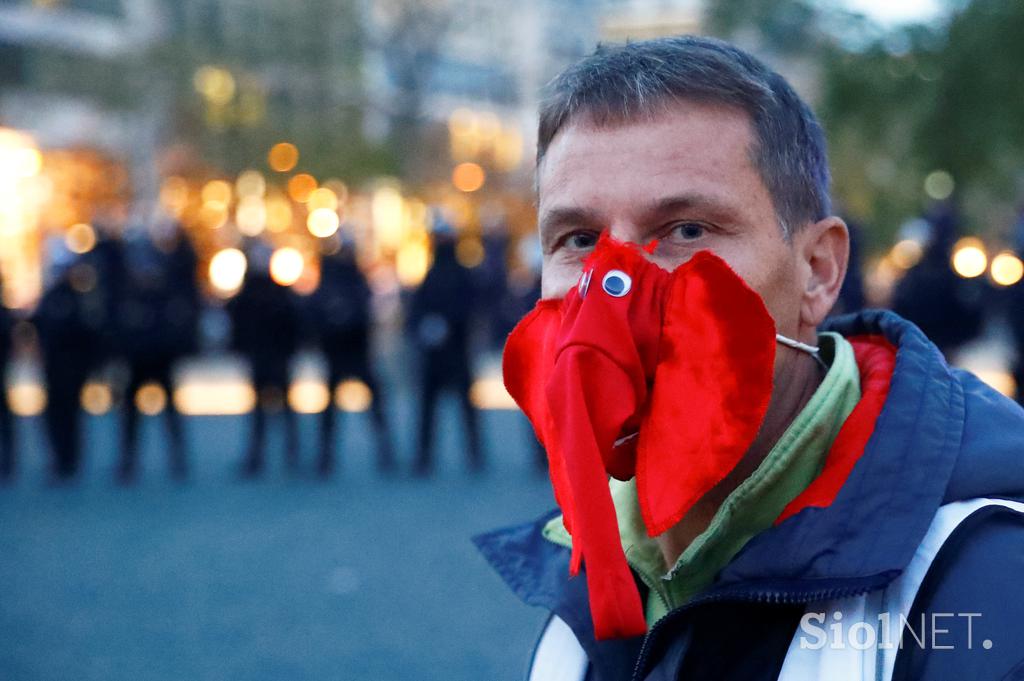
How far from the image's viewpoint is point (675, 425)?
69.1 inches

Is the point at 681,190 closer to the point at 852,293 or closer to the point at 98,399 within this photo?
the point at 852,293

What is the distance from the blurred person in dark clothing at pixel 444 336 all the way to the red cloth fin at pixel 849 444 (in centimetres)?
939

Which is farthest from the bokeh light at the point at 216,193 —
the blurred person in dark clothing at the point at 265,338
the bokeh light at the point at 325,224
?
the blurred person in dark clothing at the point at 265,338

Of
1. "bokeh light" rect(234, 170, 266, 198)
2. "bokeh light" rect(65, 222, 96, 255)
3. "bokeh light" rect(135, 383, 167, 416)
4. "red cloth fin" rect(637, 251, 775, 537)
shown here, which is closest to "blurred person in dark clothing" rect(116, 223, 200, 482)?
"bokeh light" rect(135, 383, 167, 416)

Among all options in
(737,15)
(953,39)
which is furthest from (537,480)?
(737,15)

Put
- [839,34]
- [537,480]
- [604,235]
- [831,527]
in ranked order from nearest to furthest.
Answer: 1. [831,527]
2. [604,235]
3. [537,480]
4. [839,34]

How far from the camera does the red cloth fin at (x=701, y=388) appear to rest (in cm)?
175

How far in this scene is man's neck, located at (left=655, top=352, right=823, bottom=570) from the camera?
1.96 metres

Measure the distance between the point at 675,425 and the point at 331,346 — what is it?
397 inches

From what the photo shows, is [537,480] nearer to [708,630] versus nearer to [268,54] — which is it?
[708,630]

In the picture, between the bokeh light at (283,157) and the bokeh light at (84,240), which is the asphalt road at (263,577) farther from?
→ the bokeh light at (283,157)

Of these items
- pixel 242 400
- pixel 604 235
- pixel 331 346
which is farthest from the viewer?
pixel 242 400

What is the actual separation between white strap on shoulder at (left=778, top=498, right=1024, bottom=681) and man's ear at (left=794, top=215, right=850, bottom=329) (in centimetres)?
50

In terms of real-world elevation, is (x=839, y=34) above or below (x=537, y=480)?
above
